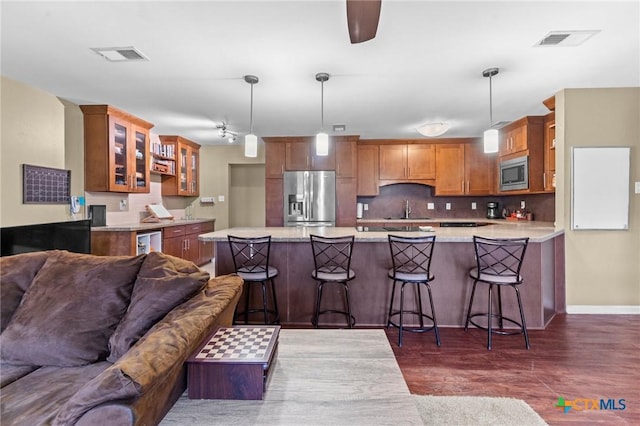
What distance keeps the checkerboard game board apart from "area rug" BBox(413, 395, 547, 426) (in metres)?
1.11

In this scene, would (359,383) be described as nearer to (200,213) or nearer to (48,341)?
(48,341)

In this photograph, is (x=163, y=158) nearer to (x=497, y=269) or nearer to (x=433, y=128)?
(x=433, y=128)

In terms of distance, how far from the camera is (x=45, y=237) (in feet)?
8.28

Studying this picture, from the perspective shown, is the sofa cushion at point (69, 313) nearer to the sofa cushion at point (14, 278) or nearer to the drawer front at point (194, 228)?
the sofa cushion at point (14, 278)

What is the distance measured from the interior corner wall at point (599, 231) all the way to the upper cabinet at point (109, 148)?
524cm

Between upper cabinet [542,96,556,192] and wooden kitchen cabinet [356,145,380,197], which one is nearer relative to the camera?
upper cabinet [542,96,556,192]

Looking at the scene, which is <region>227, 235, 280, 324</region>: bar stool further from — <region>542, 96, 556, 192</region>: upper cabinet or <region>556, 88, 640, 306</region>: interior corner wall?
<region>542, 96, 556, 192</region>: upper cabinet

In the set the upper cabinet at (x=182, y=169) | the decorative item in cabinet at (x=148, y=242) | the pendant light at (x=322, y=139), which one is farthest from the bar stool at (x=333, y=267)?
the upper cabinet at (x=182, y=169)

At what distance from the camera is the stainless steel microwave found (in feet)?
14.3

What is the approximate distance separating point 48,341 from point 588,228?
4.48 metres

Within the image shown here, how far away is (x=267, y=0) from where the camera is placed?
74.2 inches

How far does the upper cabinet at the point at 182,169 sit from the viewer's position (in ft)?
17.9

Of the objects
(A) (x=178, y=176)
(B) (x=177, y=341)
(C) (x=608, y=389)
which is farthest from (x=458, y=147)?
(B) (x=177, y=341)
